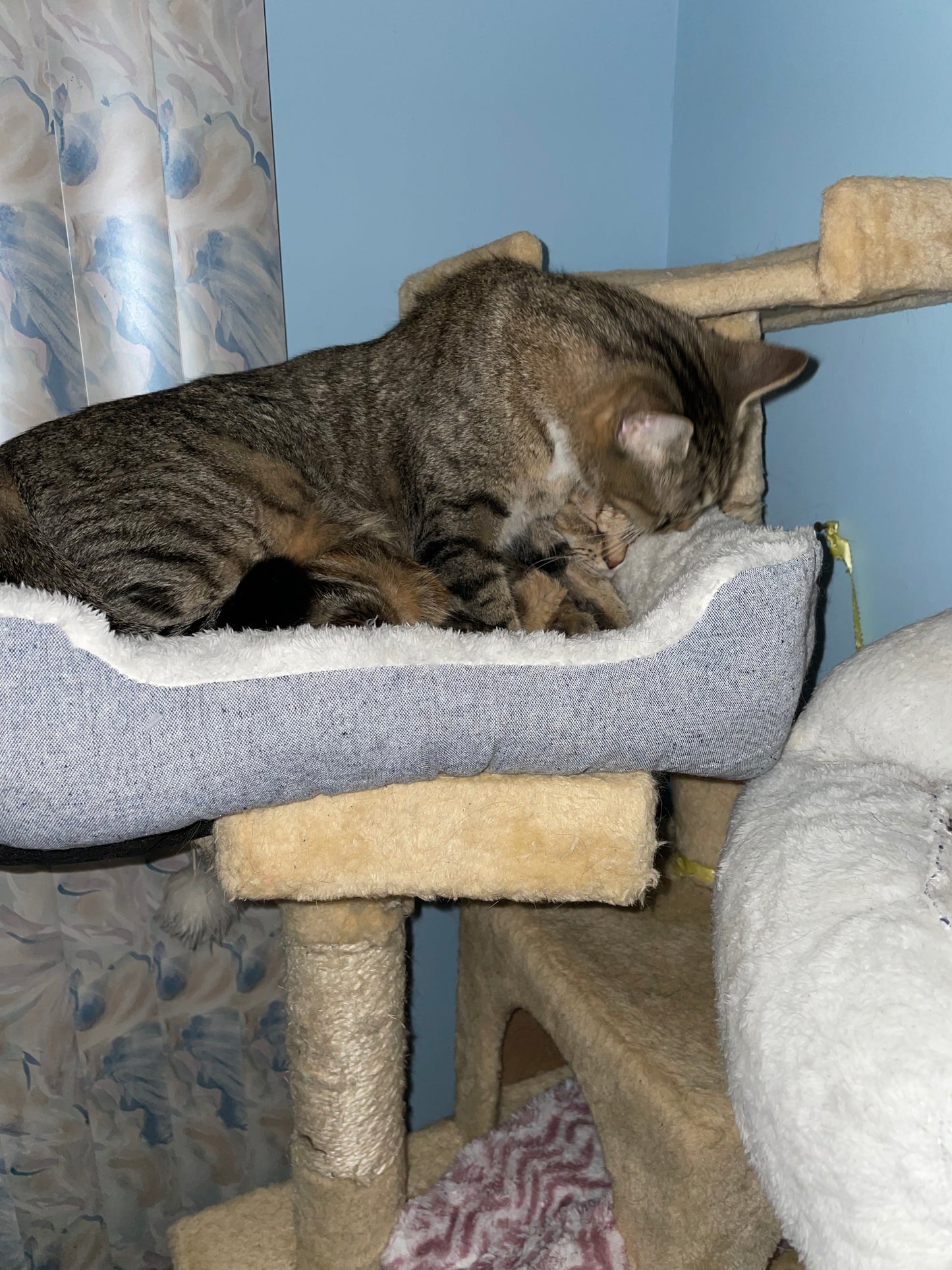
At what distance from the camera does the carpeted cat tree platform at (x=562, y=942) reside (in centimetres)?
99

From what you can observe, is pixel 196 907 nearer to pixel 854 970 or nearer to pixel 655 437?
pixel 655 437

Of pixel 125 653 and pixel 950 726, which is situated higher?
pixel 125 653

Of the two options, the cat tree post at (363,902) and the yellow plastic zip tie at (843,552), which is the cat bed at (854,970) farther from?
the yellow plastic zip tie at (843,552)

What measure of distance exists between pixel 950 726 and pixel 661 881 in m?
0.70

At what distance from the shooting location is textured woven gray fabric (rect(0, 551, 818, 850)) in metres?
0.82

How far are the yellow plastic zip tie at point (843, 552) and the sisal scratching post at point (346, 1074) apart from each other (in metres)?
0.81

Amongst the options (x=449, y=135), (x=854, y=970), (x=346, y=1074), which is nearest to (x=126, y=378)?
(x=449, y=135)

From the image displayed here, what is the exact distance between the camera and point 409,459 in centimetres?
136

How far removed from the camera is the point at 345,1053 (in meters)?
1.23

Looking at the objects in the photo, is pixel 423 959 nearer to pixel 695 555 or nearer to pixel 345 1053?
pixel 345 1053

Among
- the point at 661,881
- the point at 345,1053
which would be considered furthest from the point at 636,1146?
the point at 661,881

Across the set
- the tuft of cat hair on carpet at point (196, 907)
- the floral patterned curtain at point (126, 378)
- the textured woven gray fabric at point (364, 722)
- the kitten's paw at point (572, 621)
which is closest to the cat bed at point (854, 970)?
the textured woven gray fabric at point (364, 722)

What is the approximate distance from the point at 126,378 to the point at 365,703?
3.33ft

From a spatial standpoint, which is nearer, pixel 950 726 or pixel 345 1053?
pixel 950 726
